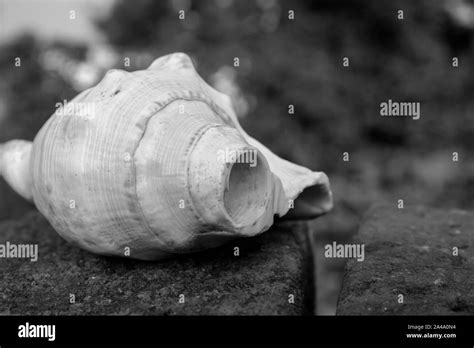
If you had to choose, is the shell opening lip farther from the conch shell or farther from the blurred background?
the blurred background

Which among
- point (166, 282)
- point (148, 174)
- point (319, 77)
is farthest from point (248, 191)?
point (319, 77)

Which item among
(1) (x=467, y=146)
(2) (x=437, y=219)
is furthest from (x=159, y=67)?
(1) (x=467, y=146)

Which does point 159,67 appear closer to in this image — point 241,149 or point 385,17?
point 241,149

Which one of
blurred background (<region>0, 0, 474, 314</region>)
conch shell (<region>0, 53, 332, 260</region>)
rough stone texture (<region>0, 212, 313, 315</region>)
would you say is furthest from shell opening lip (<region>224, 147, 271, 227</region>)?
blurred background (<region>0, 0, 474, 314</region>)

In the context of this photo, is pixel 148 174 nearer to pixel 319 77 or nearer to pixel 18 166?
pixel 18 166
